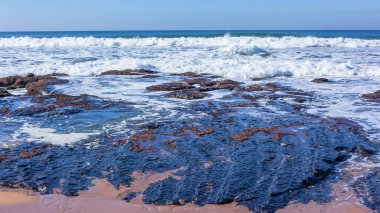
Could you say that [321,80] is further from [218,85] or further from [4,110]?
[4,110]

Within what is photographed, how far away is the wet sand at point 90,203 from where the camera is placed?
5094 mm

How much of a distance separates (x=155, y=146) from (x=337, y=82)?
1083 cm

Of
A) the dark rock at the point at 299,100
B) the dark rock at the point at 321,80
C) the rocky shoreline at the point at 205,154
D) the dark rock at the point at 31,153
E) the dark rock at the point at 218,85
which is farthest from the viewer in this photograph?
the dark rock at the point at 321,80

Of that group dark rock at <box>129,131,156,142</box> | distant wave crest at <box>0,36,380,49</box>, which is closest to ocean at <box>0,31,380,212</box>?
dark rock at <box>129,131,156,142</box>

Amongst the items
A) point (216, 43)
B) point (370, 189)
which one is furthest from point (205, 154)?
point (216, 43)

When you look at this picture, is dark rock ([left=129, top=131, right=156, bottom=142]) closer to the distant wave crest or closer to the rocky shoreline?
the rocky shoreline

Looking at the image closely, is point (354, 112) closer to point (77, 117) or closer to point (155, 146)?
point (155, 146)

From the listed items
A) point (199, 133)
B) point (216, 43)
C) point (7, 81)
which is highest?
point (199, 133)

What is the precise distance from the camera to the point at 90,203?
5.29 m

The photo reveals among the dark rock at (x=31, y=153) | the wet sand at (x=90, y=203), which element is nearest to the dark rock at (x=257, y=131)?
the wet sand at (x=90, y=203)

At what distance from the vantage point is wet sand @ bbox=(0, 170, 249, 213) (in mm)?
5094

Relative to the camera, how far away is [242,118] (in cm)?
970

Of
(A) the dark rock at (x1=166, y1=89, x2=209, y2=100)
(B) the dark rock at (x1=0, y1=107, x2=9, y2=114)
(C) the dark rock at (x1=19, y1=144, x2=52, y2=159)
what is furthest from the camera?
(A) the dark rock at (x1=166, y1=89, x2=209, y2=100)

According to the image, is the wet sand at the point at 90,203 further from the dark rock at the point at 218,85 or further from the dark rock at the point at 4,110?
the dark rock at the point at 218,85
